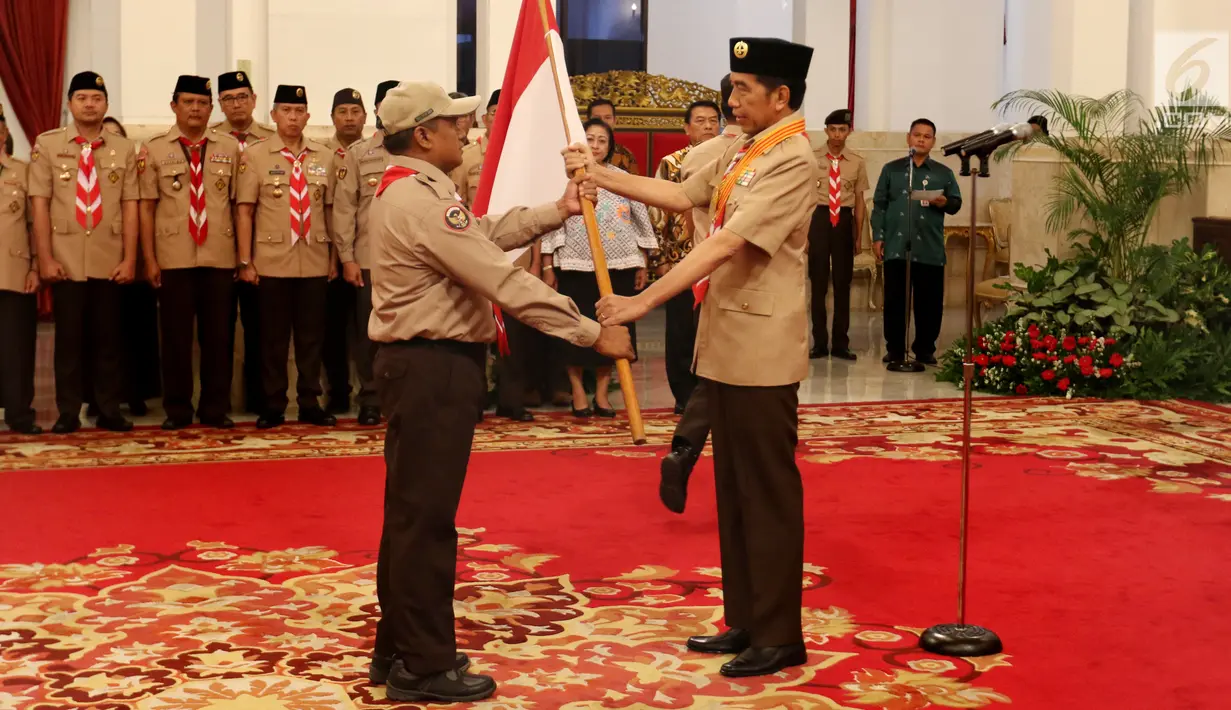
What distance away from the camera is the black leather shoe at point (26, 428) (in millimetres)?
7113

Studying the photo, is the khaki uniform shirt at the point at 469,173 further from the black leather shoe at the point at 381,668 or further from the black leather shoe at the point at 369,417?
the black leather shoe at the point at 381,668

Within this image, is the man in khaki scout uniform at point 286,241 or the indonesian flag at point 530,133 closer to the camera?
the indonesian flag at point 530,133

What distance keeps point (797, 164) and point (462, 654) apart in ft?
4.99

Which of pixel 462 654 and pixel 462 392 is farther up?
pixel 462 392

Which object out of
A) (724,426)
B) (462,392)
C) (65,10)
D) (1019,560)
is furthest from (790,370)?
(65,10)

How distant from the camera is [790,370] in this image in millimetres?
3775

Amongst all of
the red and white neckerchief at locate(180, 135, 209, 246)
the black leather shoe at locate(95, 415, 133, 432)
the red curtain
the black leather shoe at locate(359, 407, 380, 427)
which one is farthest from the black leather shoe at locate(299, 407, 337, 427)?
the red curtain

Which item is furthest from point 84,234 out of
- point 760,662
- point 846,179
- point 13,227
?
point 846,179

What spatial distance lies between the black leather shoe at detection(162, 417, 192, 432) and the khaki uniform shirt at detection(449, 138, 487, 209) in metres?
1.80

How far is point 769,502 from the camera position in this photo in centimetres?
382

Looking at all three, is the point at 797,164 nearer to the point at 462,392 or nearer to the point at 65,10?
the point at 462,392

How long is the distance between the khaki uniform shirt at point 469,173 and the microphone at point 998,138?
400 cm

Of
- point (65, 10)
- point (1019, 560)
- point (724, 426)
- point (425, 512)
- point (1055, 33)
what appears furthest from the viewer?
point (65, 10)

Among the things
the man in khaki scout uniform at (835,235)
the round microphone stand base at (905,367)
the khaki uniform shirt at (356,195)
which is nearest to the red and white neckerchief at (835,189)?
the man in khaki scout uniform at (835,235)
